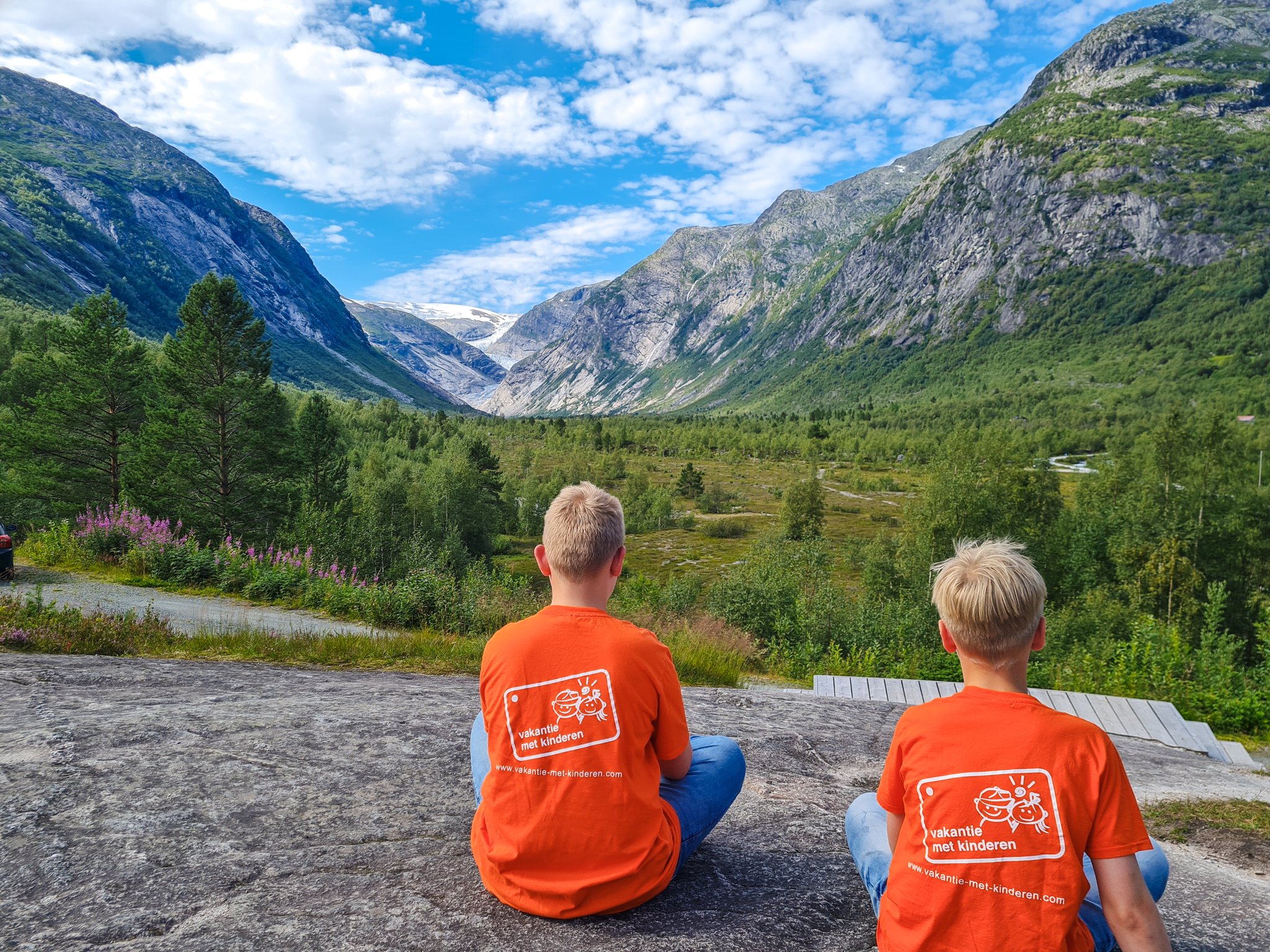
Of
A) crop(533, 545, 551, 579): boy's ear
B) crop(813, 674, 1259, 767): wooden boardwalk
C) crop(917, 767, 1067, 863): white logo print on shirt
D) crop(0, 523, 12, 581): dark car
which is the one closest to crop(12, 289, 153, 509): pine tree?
crop(0, 523, 12, 581): dark car

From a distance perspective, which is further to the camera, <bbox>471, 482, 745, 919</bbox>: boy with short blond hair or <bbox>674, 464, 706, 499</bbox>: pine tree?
<bbox>674, 464, 706, 499</bbox>: pine tree

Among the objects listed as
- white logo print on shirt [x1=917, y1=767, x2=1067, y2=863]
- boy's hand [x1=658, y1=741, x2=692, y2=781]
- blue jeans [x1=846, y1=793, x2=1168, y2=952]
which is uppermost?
white logo print on shirt [x1=917, y1=767, x2=1067, y2=863]

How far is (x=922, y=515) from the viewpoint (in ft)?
104

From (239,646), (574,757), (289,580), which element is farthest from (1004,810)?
(289,580)

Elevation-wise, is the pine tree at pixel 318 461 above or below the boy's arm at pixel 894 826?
above

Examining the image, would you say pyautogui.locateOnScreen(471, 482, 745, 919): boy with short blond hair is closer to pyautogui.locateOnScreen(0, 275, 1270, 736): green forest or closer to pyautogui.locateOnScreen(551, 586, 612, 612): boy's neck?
pyautogui.locateOnScreen(551, 586, 612, 612): boy's neck

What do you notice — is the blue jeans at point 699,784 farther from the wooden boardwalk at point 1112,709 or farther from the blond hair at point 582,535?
the wooden boardwalk at point 1112,709

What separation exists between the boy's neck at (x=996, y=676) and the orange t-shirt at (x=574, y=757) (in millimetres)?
1128

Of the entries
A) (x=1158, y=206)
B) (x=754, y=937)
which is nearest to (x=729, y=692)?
(x=754, y=937)

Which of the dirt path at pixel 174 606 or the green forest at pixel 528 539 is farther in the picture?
the green forest at pixel 528 539

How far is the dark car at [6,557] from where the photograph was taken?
13406 millimetres

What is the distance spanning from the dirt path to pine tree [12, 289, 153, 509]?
12.3m

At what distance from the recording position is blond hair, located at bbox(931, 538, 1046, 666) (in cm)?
230

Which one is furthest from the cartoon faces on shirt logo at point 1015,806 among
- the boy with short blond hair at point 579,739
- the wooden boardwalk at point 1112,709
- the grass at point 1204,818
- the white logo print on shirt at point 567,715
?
the wooden boardwalk at point 1112,709
